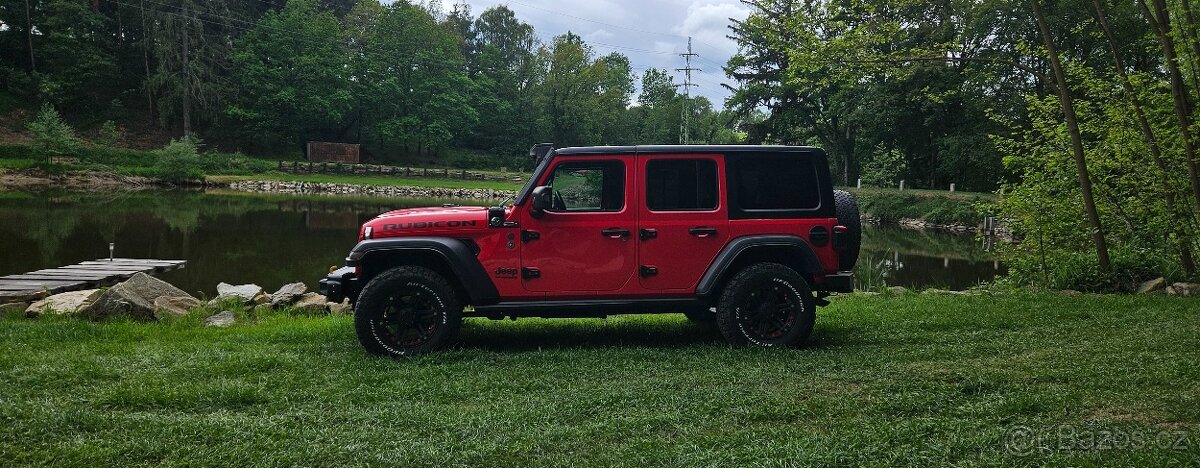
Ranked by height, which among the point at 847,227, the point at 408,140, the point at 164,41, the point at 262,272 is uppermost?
the point at 164,41

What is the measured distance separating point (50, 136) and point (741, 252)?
4508 cm

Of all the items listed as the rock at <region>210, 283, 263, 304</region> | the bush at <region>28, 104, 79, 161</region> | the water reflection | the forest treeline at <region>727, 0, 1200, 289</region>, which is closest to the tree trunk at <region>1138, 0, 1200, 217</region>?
the forest treeline at <region>727, 0, 1200, 289</region>

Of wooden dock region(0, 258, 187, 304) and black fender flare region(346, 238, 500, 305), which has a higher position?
black fender flare region(346, 238, 500, 305)

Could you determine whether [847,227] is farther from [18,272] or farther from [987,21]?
[987,21]

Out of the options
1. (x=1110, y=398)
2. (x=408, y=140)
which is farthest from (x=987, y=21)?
(x=408, y=140)

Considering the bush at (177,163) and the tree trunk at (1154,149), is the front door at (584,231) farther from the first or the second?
the bush at (177,163)

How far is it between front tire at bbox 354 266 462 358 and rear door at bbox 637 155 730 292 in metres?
1.83

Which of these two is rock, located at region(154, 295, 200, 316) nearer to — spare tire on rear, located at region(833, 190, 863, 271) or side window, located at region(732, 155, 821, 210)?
side window, located at region(732, 155, 821, 210)

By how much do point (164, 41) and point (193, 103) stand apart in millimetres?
4660

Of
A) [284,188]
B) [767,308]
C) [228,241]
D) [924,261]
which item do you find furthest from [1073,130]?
[284,188]

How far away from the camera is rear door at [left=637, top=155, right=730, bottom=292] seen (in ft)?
22.3

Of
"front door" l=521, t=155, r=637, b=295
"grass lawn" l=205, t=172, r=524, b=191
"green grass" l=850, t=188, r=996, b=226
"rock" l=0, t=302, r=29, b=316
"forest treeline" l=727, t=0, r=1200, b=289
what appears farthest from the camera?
"grass lawn" l=205, t=172, r=524, b=191

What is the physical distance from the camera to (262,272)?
1509 centimetres

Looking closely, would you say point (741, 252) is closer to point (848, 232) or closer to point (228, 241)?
point (848, 232)
